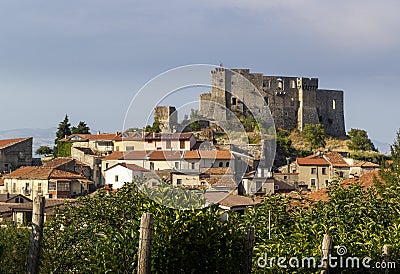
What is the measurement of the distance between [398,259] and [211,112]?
4.78 metres

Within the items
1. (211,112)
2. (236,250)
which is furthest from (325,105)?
(236,250)

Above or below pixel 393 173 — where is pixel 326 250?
below

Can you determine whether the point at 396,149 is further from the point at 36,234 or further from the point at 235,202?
the point at 36,234

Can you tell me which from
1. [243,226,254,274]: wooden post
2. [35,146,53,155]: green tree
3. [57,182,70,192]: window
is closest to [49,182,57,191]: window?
[57,182,70,192]: window

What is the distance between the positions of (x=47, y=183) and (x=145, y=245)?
41961 mm

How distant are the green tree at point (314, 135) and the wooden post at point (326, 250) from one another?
5918 cm

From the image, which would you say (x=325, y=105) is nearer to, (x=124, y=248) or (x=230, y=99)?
(x=230, y=99)

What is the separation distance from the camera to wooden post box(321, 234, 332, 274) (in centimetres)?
1052

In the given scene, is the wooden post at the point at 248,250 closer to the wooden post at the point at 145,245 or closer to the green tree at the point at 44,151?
the wooden post at the point at 145,245

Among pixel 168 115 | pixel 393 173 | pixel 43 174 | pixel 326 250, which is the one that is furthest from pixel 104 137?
pixel 326 250

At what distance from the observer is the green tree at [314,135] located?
70.5 meters

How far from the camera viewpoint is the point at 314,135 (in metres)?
71.6

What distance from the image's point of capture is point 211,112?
48.3 ft

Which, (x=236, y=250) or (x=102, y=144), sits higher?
(x=102, y=144)
